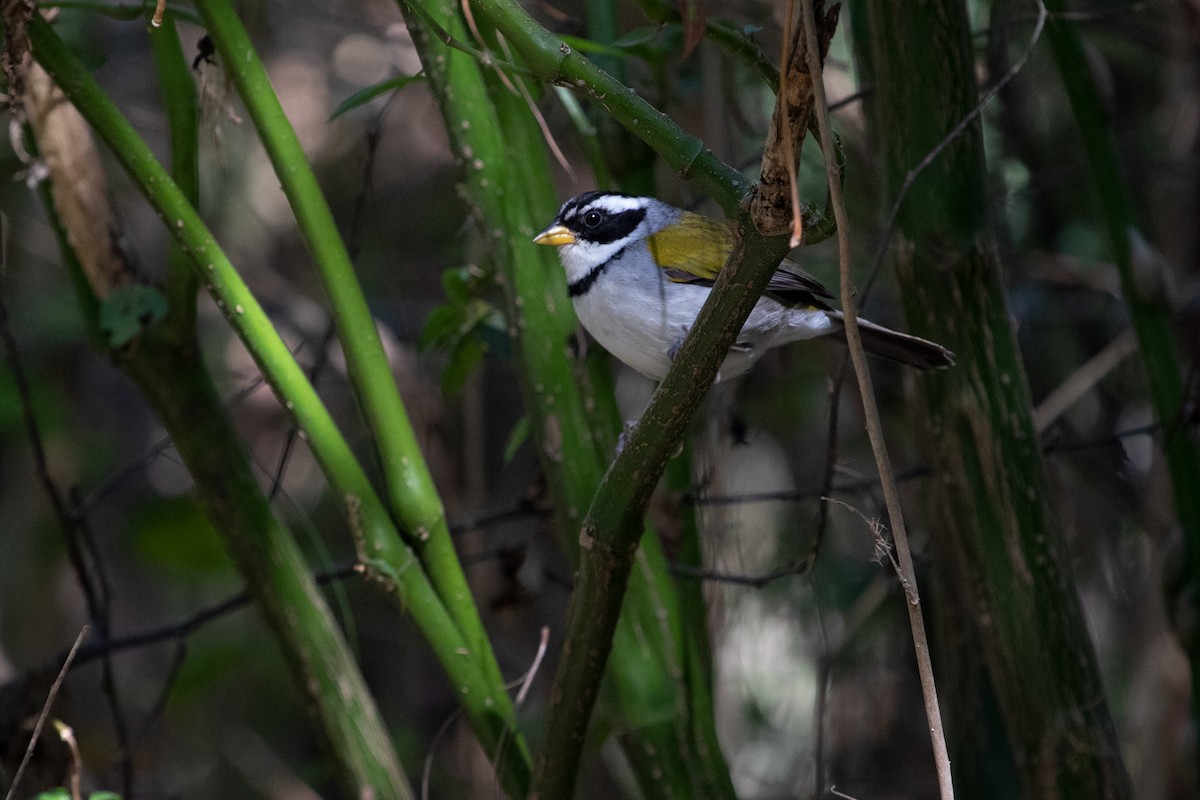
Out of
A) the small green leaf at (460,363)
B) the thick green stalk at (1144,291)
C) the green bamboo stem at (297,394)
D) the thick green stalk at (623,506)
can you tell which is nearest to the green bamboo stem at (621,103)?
the thick green stalk at (623,506)

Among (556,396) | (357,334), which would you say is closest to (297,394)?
(357,334)

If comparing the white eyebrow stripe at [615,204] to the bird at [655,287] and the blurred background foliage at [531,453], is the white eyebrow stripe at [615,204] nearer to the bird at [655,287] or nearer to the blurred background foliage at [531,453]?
the bird at [655,287]

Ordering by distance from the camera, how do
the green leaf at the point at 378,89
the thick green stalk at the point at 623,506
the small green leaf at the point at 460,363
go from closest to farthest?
the thick green stalk at the point at 623,506, the green leaf at the point at 378,89, the small green leaf at the point at 460,363

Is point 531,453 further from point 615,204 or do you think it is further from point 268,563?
point 268,563

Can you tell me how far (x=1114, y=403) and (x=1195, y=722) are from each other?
6.04ft

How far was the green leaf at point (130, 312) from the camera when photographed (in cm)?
259

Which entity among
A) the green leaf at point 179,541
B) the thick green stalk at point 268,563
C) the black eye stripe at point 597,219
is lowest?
the green leaf at point 179,541

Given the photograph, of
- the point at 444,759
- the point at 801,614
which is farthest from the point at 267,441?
the point at 801,614

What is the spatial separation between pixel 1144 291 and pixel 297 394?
2065mm

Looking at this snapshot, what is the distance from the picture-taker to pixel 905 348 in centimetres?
263

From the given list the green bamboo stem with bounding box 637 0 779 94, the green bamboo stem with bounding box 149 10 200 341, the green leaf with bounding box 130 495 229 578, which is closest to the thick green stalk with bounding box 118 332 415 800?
the green bamboo stem with bounding box 149 10 200 341

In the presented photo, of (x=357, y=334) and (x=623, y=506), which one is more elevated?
(x=357, y=334)

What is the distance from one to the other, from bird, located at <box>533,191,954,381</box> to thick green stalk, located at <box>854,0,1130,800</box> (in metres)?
0.22

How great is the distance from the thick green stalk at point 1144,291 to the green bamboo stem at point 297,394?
173cm
